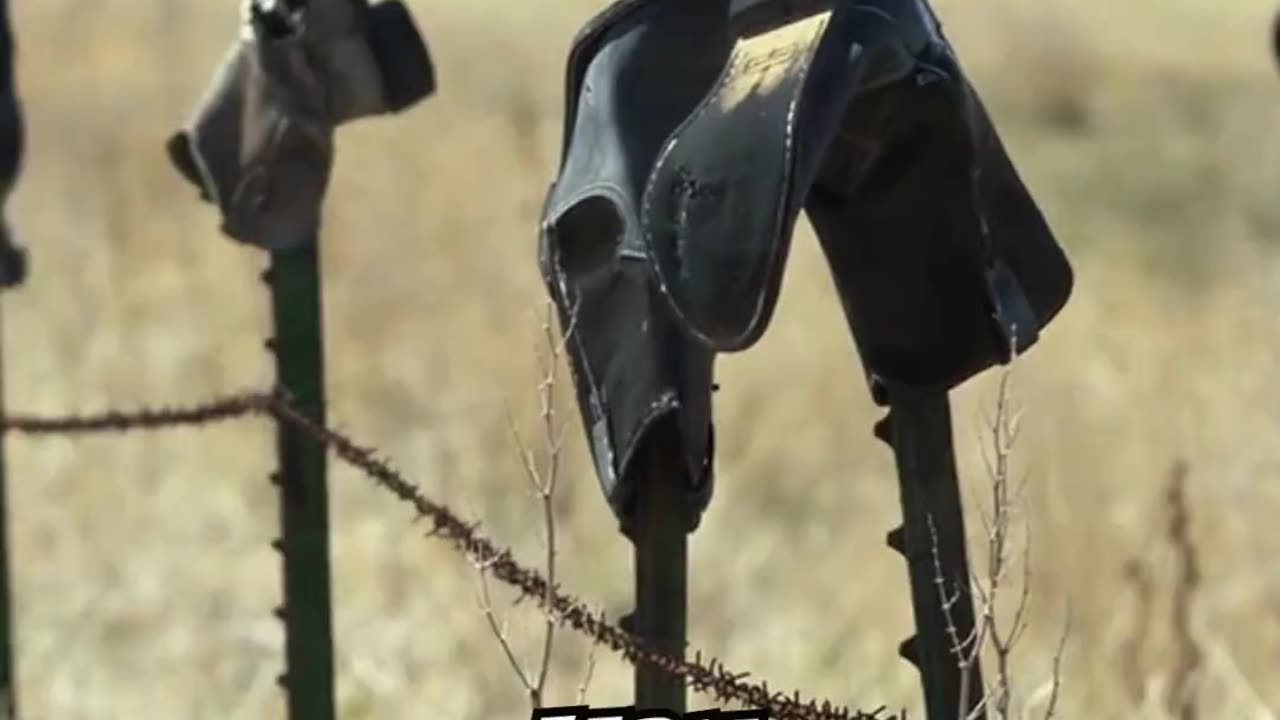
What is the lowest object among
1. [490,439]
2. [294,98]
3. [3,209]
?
[490,439]

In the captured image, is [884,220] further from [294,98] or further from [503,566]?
[294,98]

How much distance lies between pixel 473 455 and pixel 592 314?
9.53 ft

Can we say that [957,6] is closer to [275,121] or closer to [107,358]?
[107,358]

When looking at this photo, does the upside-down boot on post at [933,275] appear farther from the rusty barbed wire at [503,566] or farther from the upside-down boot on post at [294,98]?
the upside-down boot on post at [294,98]

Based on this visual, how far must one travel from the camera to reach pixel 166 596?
3.76 meters

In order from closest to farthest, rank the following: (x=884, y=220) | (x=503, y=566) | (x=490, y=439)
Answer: (x=884, y=220), (x=503, y=566), (x=490, y=439)

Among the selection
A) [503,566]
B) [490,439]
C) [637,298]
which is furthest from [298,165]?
[490,439]

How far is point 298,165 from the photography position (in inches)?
72.9

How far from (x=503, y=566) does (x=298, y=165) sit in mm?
499

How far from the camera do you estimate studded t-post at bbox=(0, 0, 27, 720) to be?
83.2 inches

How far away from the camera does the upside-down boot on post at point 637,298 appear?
130cm

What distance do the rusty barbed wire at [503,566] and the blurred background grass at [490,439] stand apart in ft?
0.53

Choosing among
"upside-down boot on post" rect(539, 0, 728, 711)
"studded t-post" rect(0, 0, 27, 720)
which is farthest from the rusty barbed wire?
"studded t-post" rect(0, 0, 27, 720)

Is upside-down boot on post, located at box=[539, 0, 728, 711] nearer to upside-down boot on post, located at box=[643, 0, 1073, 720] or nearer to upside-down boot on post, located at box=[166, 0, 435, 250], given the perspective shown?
upside-down boot on post, located at box=[643, 0, 1073, 720]
